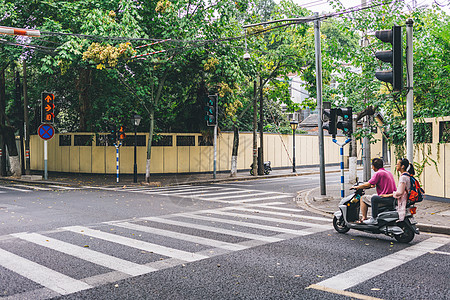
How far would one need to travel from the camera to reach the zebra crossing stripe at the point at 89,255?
245 inches

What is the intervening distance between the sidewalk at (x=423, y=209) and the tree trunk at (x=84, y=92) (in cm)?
1599

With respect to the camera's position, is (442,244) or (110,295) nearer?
(110,295)

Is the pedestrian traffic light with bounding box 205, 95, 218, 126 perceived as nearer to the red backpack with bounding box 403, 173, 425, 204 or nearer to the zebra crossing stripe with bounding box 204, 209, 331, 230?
the zebra crossing stripe with bounding box 204, 209, 331, 230

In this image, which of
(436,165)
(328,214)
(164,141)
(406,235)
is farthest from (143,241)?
(164,141)

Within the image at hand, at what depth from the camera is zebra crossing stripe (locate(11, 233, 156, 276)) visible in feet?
20.4

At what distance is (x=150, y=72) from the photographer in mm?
21000

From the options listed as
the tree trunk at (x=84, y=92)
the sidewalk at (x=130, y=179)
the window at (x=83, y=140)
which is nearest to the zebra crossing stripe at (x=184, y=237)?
the sidewalk at (x=130, y=179)

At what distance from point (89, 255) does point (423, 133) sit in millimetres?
12051

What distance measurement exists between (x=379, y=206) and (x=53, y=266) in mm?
6141

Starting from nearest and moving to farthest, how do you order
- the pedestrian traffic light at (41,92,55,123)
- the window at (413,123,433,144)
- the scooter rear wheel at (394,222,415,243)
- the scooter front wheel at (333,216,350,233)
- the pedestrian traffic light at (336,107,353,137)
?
the scooter rear wheel at (394,222,415,243) → the scooter front wheel at (333,216,350,233) → the pedestrian traffic light at (336,107,353,137) → the window at (413,123,433,144) → the pedestrian traffic light at (41,92,55,123)

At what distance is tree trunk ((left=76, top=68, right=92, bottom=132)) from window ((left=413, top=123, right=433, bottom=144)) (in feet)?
62.0

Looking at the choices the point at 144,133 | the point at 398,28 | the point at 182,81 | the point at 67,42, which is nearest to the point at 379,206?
the point at 398,28

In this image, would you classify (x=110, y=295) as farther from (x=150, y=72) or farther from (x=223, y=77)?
(x=223, y=77)

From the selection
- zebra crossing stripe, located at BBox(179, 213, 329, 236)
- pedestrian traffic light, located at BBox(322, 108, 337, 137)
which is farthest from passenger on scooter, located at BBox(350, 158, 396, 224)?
pedestrian traffic light, located at BBox(322, 108, 337, 137)
